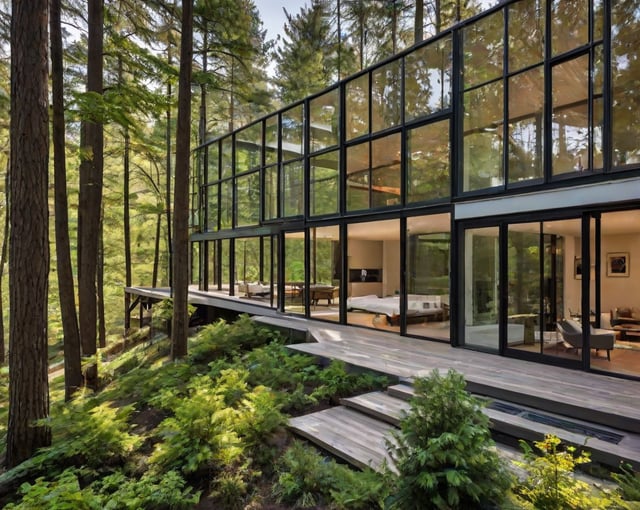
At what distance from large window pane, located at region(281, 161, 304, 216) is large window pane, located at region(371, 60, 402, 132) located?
2807 mm

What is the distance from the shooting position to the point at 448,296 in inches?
291

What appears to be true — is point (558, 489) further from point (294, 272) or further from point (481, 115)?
point (294, 272)

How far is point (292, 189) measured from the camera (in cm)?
1096

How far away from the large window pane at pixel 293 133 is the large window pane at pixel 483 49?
4871mm

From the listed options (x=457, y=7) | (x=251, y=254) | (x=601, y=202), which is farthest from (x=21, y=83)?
(x=251, y=254)

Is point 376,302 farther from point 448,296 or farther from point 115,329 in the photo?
point 115,329

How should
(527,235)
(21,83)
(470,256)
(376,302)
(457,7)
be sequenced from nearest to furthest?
(21,83) → (527,235) → (470,256) → (376,302) → (457,7)

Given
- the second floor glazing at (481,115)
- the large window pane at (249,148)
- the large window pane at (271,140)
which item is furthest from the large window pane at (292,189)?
the large window pane at (249,148)

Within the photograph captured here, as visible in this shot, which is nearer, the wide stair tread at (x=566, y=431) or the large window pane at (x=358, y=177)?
the wide stair tread at (x=566, y=431)

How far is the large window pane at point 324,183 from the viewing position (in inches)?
376

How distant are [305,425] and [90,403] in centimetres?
341

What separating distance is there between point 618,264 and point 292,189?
8.32 m

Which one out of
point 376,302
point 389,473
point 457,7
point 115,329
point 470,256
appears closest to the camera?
point 389,473

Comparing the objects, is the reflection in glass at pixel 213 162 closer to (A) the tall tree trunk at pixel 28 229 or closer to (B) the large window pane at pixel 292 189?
(B) the large window pane at pixel 292 189
